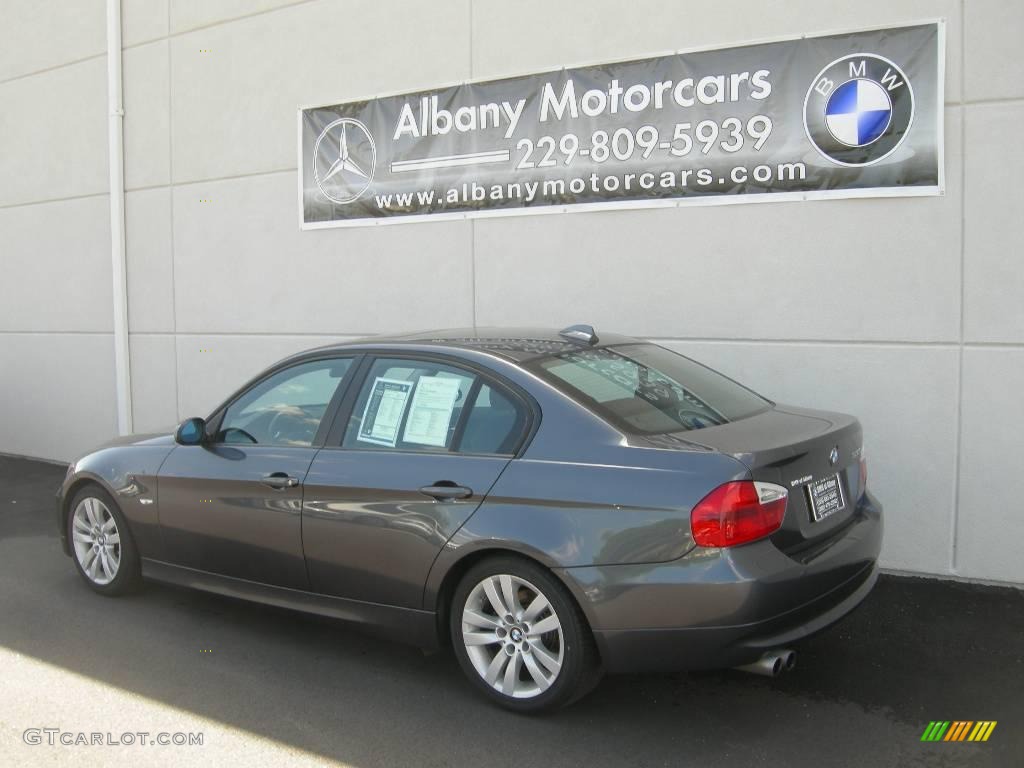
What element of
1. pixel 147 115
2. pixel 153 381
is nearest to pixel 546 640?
pixel 153 381

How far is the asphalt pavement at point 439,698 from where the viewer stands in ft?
12.0

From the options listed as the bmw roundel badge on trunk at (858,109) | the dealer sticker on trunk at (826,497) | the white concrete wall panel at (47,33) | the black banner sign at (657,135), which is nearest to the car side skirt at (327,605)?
the dealer sticker on trunk at (826,497)

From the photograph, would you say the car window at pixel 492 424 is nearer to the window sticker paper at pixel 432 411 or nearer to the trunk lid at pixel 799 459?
the window sticker paper at pixel 432 411

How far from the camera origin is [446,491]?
4.03 meters

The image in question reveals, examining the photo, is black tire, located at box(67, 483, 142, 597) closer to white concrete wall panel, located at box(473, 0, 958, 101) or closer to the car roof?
the car roof

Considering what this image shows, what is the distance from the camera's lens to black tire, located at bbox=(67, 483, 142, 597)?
214 inches

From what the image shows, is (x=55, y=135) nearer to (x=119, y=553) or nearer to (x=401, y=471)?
(x=119, y=553)

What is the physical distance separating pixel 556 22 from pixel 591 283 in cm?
190

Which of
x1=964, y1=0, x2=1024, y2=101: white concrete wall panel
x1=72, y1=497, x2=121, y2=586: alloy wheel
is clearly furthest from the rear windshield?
x1=72, y1=497, x2=121, y2=586: alloy wheel

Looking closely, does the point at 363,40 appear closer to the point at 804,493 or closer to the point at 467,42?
the point at 467,42

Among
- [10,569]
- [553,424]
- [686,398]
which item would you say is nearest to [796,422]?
[686,398]

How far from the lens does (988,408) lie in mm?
5621

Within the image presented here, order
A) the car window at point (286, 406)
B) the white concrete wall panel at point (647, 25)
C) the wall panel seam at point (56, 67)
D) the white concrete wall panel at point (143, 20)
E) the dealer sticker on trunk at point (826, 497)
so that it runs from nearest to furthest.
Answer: the dealer sticker on trunk at point (826, 497) < the car window at point (286, 406) < the white concrete wall panel at point (647, 25) < the white concrete wall panel at point (143, 20) < the wall panel seam at point (56, 67)

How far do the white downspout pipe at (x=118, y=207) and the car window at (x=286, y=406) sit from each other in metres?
→ 5.09
